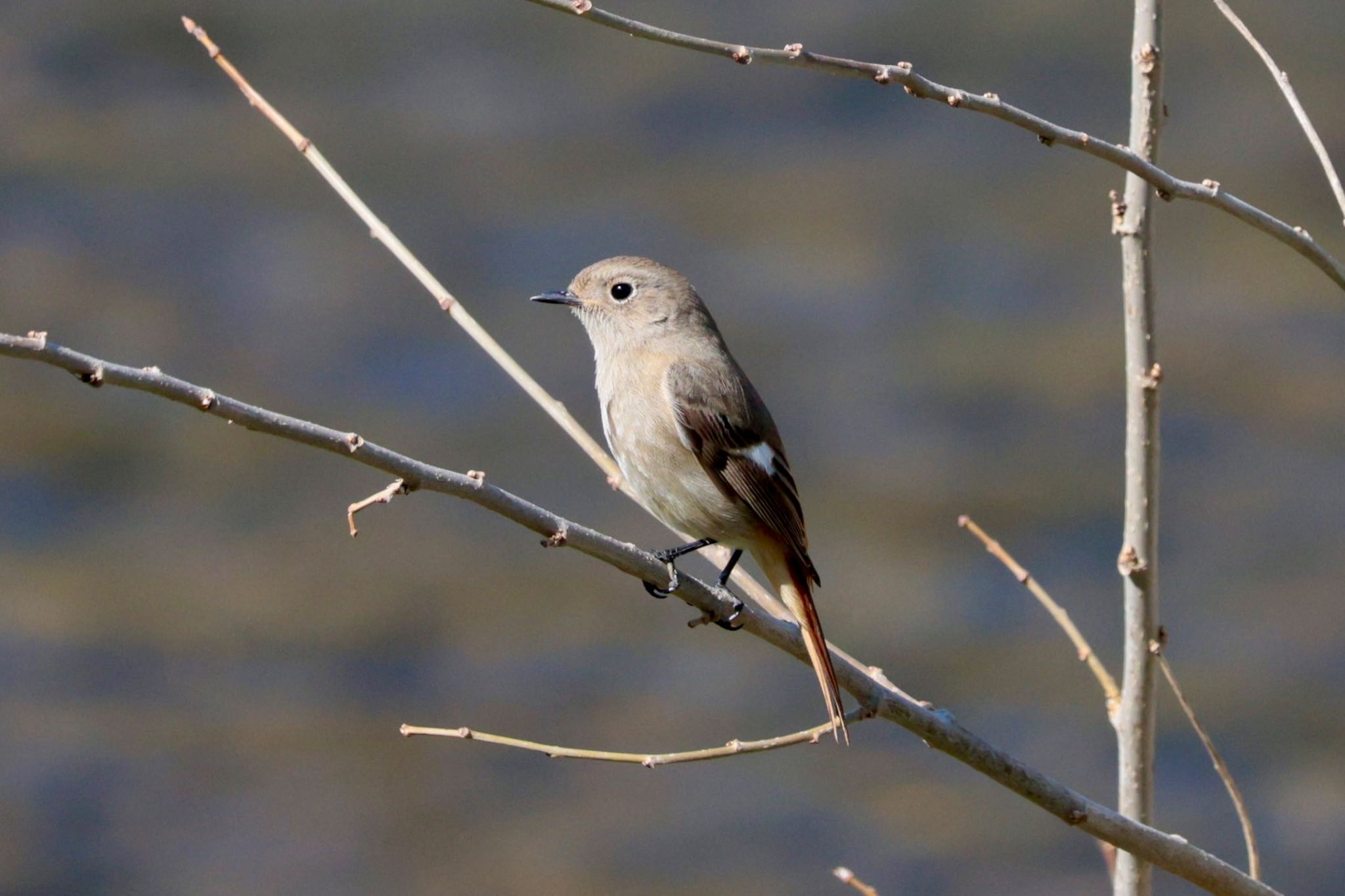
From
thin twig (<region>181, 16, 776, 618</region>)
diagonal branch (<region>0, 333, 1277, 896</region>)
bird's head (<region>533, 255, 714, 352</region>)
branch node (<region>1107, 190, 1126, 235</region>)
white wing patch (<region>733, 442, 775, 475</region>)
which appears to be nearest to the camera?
diagonal branch (<region>0, 333, 1277, 896</region>)

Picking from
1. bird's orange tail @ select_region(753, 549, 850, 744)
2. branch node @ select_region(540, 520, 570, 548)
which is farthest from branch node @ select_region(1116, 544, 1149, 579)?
branch node @ select_region(540, 520, 570, 548)

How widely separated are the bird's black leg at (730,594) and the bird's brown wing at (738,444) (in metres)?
0.13

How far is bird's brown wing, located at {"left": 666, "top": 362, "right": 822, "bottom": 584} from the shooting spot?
3459 millimetres

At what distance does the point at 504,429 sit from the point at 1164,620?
3.52 metres

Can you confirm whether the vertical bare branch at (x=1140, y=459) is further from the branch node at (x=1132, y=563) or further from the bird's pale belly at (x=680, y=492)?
the bird's pale belly at (x=680, y=492)

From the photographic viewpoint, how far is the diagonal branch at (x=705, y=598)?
6.11ft

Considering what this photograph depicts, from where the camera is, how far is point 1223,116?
9633 mm

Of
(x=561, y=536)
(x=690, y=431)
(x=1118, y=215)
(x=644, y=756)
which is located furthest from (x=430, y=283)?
(x=1118, y=215)

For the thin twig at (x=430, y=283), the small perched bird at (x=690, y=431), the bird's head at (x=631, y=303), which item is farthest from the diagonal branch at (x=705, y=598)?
the bird's head at (x=631, y=303)

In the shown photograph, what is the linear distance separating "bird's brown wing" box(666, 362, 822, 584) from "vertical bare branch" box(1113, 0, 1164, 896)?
0.91 meters

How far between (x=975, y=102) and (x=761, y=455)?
165 centimetres

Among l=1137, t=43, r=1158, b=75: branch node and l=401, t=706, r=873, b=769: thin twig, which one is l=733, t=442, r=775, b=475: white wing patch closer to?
l=401, t=706, r=873, b=769: thin twig

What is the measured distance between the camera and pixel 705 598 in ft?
9.12

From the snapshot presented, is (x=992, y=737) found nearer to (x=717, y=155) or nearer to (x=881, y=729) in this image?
(x=881, y=729)
